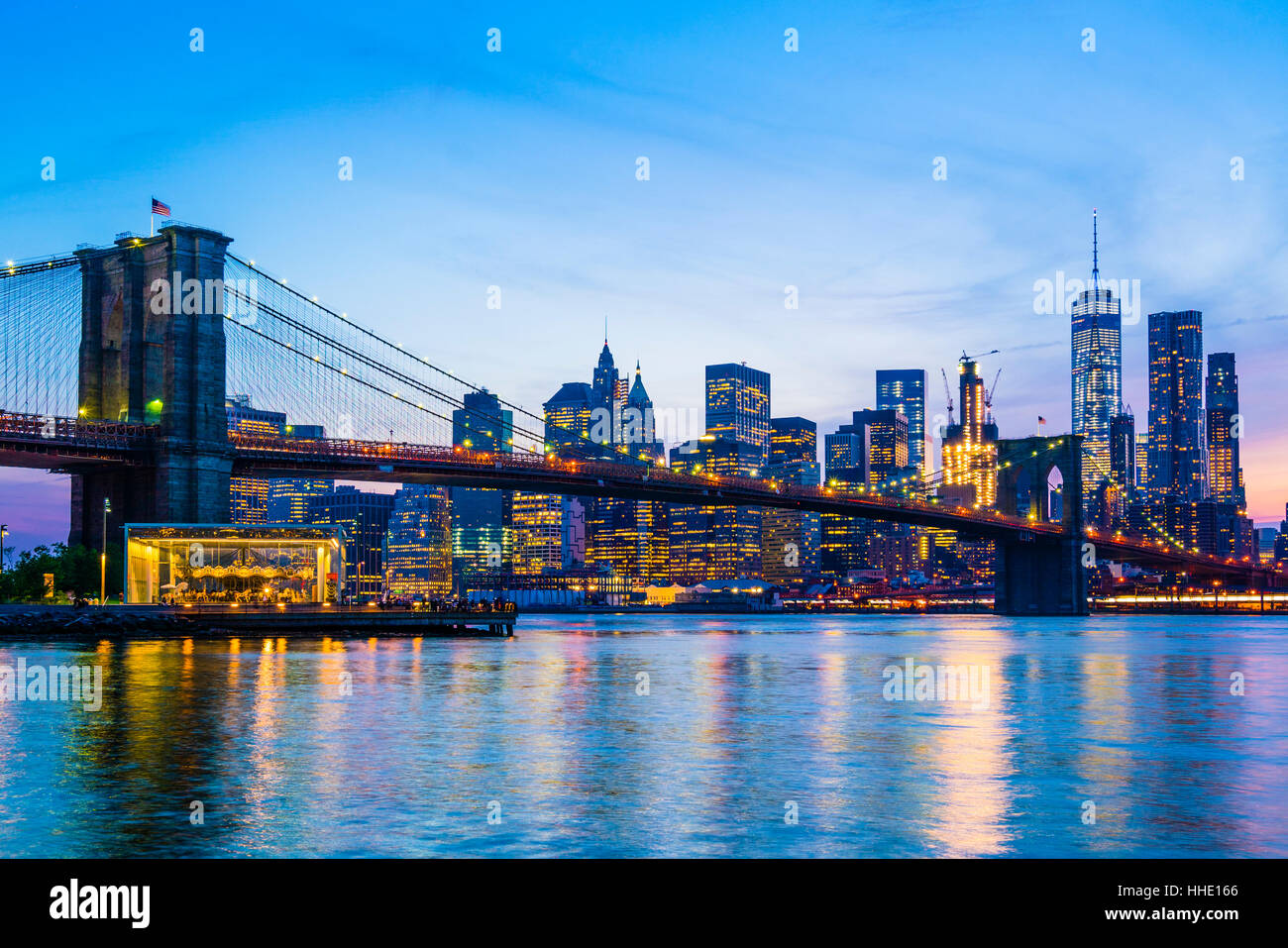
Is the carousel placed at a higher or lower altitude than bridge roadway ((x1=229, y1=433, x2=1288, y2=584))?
lower

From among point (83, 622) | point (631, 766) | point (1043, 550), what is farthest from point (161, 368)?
point (1043, 550)

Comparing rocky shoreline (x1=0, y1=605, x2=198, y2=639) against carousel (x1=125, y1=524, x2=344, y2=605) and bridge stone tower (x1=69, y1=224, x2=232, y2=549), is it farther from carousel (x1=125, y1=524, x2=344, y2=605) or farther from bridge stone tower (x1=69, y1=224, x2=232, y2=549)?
bridge stone tower (x1=69, y1=224, x2=232, y2=549)

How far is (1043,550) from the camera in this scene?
13875 centimetres

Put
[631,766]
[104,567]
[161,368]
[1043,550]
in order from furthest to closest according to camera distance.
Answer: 1. [1043,550]
2. [161,368]
3. [104,567]
4. [631,766]

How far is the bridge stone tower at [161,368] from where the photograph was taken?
229 feet

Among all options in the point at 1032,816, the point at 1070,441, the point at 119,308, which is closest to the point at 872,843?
the point at 1032,816

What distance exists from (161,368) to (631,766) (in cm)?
5772

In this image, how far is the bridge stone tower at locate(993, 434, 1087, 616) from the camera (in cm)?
13550

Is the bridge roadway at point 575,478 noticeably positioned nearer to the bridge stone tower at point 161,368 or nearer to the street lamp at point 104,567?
the bridge stone tower at point 161,368

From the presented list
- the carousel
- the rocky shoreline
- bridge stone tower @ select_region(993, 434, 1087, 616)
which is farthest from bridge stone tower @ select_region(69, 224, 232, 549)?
bridge stone tower @ select_region(993, 434, 1087, 616)

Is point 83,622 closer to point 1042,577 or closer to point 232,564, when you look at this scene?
point 232,564

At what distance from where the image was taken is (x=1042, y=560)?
139750mm

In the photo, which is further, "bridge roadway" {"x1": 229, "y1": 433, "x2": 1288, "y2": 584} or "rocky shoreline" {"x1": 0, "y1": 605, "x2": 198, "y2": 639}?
"bridge roadway" {"x1": 229, "y1": 433, "x2": 1288, "y2": 584}

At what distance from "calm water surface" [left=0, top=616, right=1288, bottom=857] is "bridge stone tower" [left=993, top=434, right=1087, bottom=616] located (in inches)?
3646
